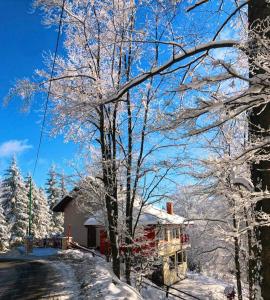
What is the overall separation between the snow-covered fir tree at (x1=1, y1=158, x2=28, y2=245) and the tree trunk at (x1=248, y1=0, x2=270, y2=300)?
44682 mm

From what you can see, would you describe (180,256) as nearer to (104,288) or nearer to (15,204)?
(15,204)

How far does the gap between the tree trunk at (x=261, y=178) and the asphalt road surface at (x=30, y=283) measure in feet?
26.0

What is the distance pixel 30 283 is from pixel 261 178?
453 inches

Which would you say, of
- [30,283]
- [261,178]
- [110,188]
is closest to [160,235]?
[110,188]

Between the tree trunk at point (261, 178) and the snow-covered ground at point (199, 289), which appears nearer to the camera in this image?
the tree trunk at point (261, 178)

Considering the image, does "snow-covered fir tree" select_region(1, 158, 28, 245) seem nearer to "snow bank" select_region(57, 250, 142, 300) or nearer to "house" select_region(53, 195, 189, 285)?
"house" select_region(53, 195, 189, 285)

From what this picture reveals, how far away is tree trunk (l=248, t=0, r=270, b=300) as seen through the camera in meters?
5.07

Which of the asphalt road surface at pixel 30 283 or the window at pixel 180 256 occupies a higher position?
the asphalt road surface at pixel 30 283

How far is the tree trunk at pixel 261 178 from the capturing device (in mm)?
5070

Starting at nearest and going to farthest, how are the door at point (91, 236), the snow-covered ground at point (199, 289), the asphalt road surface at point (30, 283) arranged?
the asphalt road surface at point (30, 283), the snow-covered ground at point (199, 289), the door at point (91, 236)

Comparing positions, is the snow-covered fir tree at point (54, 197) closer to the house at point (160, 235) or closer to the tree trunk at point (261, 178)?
the house at point (160, 235)

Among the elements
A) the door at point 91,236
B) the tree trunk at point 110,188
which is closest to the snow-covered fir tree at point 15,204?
the door at point 91,236

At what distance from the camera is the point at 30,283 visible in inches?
569

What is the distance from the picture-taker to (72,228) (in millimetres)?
40719
